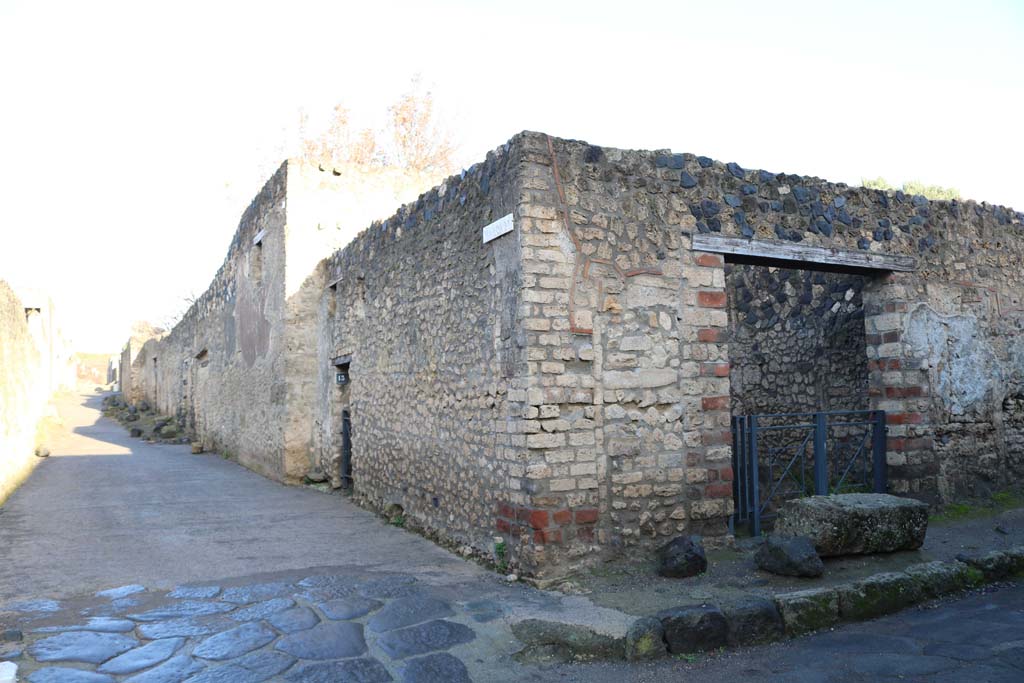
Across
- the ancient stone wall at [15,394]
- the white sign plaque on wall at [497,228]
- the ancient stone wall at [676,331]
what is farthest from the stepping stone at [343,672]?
the ancient stone wall at [15,394]

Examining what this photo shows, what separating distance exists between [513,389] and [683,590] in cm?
179

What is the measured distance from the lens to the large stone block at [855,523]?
5.19 metres

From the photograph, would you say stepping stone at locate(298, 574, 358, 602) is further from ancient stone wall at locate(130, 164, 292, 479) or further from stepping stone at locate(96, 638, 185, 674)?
ancient stone wall at locate(130, 164, 292, 479)

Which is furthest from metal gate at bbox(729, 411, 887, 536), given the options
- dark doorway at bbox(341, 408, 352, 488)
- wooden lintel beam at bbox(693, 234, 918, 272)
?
dark doorway at bbox(341, 408, 352, 488)

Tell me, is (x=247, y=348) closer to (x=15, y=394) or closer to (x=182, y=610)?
(x=15, y=394)

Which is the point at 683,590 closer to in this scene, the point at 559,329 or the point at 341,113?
the point at 559,329

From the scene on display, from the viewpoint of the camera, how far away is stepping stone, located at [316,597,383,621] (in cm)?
467

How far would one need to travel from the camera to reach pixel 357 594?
510cm

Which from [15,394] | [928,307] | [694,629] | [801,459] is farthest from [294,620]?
[15,394]

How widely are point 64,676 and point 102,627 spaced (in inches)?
30.3

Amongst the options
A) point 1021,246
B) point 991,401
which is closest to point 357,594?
point 991,401

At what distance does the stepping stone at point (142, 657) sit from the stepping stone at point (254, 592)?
0.77 m

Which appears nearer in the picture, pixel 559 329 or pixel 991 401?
A: pixel 559 329

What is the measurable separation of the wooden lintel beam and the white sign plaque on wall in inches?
62.5
